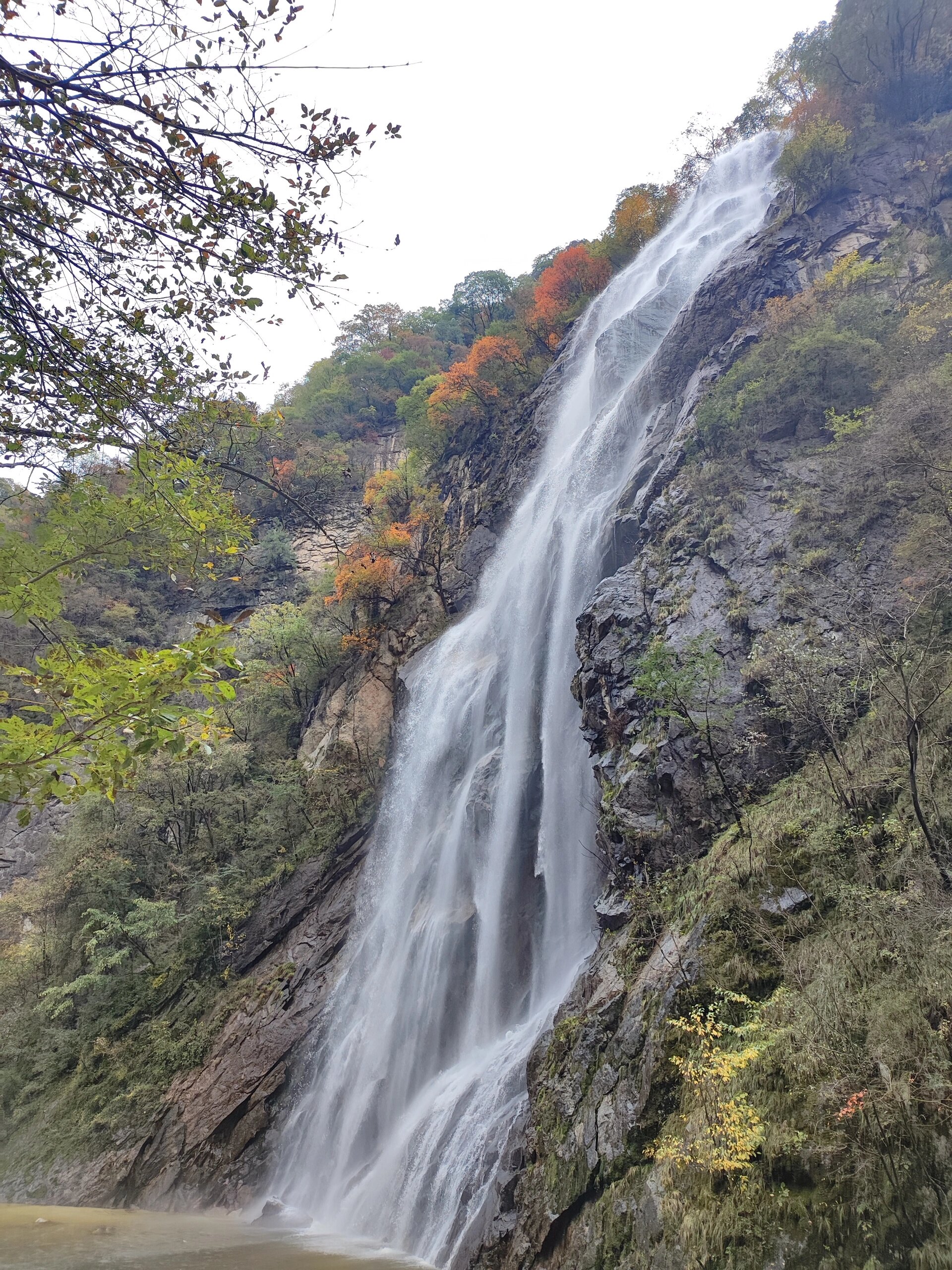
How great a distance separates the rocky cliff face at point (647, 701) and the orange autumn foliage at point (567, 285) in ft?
34.2

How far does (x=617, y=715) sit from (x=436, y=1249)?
6.74 metres

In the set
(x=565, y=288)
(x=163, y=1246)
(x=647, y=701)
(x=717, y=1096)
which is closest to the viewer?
(x=717, y=1096)

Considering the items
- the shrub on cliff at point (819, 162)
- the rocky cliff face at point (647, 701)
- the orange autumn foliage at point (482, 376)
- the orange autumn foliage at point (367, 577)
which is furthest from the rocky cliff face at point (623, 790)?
the orange autumn foliage at point (482, 376)

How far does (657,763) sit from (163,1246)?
30.1 ft

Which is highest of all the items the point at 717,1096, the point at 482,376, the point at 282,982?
the point at 482,376

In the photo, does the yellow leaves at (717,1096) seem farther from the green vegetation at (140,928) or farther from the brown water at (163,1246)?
the green vegetation at (140,928)

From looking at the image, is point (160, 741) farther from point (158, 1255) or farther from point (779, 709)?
point (158, 1255)

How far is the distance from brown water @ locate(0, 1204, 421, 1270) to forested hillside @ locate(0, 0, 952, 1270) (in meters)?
1.37

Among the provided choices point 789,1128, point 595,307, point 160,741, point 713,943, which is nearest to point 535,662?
point 713,943

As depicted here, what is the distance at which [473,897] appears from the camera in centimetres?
1228

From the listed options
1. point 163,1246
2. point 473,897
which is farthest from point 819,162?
point 163,1246

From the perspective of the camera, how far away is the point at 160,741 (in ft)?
8.36

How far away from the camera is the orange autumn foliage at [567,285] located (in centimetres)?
2820

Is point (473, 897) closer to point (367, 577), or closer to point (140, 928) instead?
point (140, 928)
